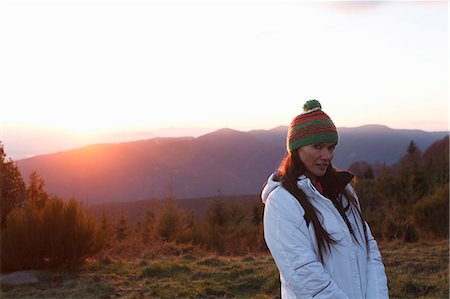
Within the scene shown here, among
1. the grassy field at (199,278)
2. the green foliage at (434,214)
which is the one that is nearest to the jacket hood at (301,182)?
the grassy field at (199,278)

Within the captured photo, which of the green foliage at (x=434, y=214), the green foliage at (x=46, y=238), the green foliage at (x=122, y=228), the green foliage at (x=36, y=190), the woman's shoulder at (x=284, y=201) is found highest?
the woman's shoulder at (x=284, y=201)

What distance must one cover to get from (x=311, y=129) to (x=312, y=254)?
568mm

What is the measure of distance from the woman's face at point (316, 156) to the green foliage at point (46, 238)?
257 inches

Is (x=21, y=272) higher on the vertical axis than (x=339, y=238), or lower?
lower

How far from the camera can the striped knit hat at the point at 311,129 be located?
8.36 ft

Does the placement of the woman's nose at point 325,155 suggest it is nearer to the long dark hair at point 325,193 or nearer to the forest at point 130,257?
→ the long dark hair at point 325,193

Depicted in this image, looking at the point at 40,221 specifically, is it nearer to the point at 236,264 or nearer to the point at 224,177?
the point at 236,264

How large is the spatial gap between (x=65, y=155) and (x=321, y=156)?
4755cm

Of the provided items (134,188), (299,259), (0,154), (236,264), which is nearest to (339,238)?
(299,259)

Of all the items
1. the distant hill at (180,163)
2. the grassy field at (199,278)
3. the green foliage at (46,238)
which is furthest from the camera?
the distant hill at (180,163)

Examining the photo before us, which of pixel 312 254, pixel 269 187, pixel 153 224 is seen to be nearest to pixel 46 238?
pixel 269 187

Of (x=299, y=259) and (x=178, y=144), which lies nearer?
(x=299, y=259)

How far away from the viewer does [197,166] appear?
6088 centimetres

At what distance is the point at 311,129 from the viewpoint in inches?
101
